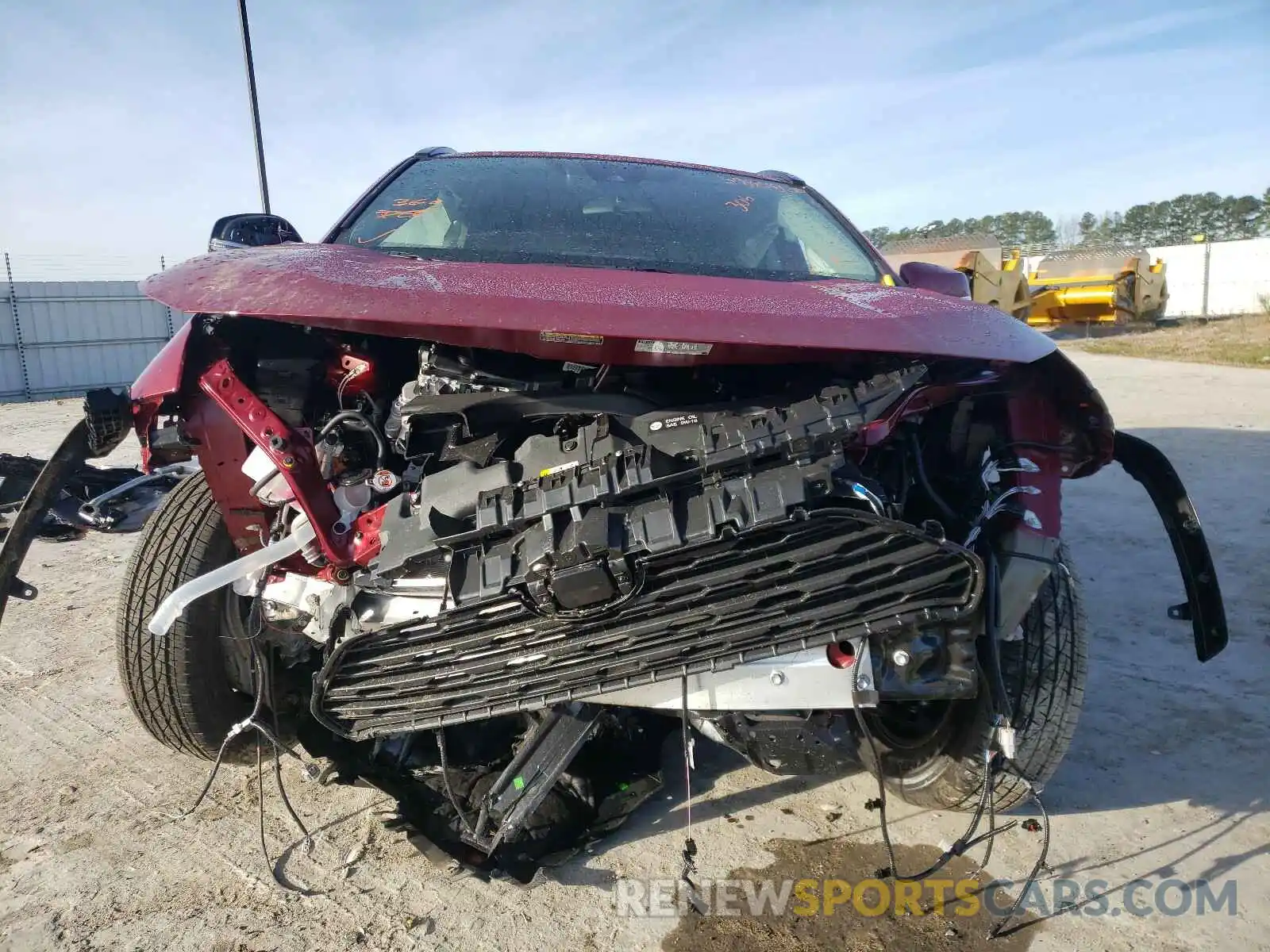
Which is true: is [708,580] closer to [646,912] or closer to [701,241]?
[646,912]

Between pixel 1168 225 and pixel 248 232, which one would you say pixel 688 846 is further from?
pixel 1168 225

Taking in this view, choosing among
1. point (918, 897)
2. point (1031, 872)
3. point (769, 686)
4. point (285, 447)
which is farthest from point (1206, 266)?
point (285, 447)

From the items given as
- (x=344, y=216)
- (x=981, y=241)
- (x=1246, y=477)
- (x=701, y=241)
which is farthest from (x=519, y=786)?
(x=981, y=241)

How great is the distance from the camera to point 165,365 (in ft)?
6.45

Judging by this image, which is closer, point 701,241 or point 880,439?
point 880,439

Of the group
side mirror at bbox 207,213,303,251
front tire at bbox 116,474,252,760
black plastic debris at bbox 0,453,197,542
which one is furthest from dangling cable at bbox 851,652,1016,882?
black plastic debris at bbox 0,453,197,542

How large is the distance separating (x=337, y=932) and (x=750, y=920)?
98cm

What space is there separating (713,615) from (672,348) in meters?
0.55

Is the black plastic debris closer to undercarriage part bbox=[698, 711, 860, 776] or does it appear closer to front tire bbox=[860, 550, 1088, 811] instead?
undercarriage part bbox=[698, 711, 860, 776]

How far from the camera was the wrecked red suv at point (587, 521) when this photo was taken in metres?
1.65

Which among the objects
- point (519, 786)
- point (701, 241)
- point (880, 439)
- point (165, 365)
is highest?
point (701, 241)

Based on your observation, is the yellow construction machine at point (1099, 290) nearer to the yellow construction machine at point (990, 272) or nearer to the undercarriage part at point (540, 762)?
the yellow construction machine at point (990, 272)

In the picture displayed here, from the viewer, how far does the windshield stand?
8.00 ft

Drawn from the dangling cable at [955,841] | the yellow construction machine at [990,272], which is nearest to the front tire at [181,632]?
the dangling cable at [955,841]
